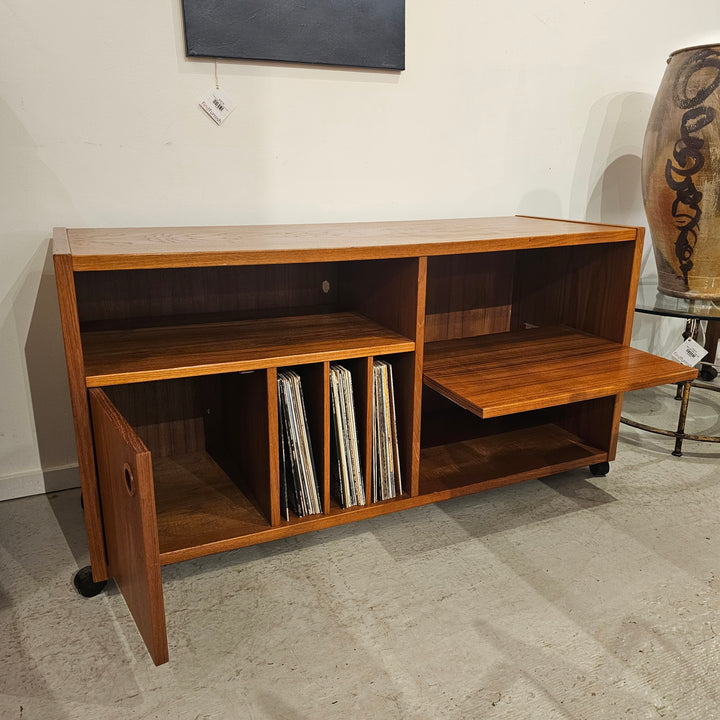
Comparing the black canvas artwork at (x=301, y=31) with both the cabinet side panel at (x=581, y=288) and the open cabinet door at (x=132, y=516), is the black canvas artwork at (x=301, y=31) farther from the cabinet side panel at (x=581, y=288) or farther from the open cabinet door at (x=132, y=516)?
the open cabinet door at (x=132, y=516)

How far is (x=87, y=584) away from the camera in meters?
1.29

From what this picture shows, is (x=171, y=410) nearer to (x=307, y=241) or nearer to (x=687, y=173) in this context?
(x=307, y=241)

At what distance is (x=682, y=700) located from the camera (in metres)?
1.07

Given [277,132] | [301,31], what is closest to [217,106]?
[277,132]

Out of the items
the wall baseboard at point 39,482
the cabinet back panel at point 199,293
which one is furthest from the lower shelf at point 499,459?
the wall baseboard at point 39,482

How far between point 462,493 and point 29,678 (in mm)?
918

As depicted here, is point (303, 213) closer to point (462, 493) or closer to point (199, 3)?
point (199, 3)

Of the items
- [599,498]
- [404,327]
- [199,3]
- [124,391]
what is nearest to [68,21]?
[199,3]

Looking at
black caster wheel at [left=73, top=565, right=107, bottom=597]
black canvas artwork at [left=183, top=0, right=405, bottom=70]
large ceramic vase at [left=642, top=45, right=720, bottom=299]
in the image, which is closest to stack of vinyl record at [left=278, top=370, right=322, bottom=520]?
black caster wheel at [left=73, top=565, right=107, bottom=597]

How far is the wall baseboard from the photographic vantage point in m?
1.65

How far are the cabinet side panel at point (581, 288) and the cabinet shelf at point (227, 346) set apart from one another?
A: 23.7 inches

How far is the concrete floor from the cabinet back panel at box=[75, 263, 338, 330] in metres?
0.50

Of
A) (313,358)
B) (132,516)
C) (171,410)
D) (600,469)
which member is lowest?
(600,469)

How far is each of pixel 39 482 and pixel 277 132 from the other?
105 cm
